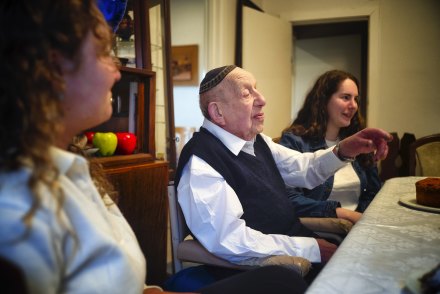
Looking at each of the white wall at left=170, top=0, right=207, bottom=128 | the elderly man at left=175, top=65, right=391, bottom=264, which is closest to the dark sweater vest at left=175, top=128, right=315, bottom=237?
the elderly man at left=175, top=65, right=391, bottom=264

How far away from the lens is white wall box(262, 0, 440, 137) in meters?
3.28

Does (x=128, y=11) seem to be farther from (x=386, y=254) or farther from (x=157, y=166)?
(x=386, y=254)

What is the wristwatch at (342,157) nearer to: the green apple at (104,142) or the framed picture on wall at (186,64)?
the green apple at (104,142)

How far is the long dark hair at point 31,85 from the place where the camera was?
41cm

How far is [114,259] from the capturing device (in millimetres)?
482

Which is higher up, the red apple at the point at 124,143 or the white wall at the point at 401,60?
the white wall at the point at 401,60

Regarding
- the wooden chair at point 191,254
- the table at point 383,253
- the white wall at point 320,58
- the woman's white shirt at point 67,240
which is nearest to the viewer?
Answer: the woman's white shirt at point 67,240

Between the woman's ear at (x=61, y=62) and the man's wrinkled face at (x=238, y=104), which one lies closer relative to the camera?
the woman's ear at (x=61, y=62)

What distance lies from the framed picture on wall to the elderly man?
2496 mm

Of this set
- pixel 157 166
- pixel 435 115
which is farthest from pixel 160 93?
pixel 435 115

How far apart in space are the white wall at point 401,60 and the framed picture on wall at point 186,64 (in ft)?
4.69

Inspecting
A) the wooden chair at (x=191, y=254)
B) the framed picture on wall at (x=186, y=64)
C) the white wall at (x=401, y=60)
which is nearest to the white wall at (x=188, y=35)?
the framed picture on wall at (x=186, y=64)

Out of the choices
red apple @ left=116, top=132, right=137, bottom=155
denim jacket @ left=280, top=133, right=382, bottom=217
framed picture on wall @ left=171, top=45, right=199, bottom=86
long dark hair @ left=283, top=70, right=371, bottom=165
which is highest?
framed picture on wall @ left=171, top=45, right=199, bottom=86

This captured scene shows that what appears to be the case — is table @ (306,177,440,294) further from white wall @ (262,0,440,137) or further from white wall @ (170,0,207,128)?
white wall @ (170,0,207,128)
